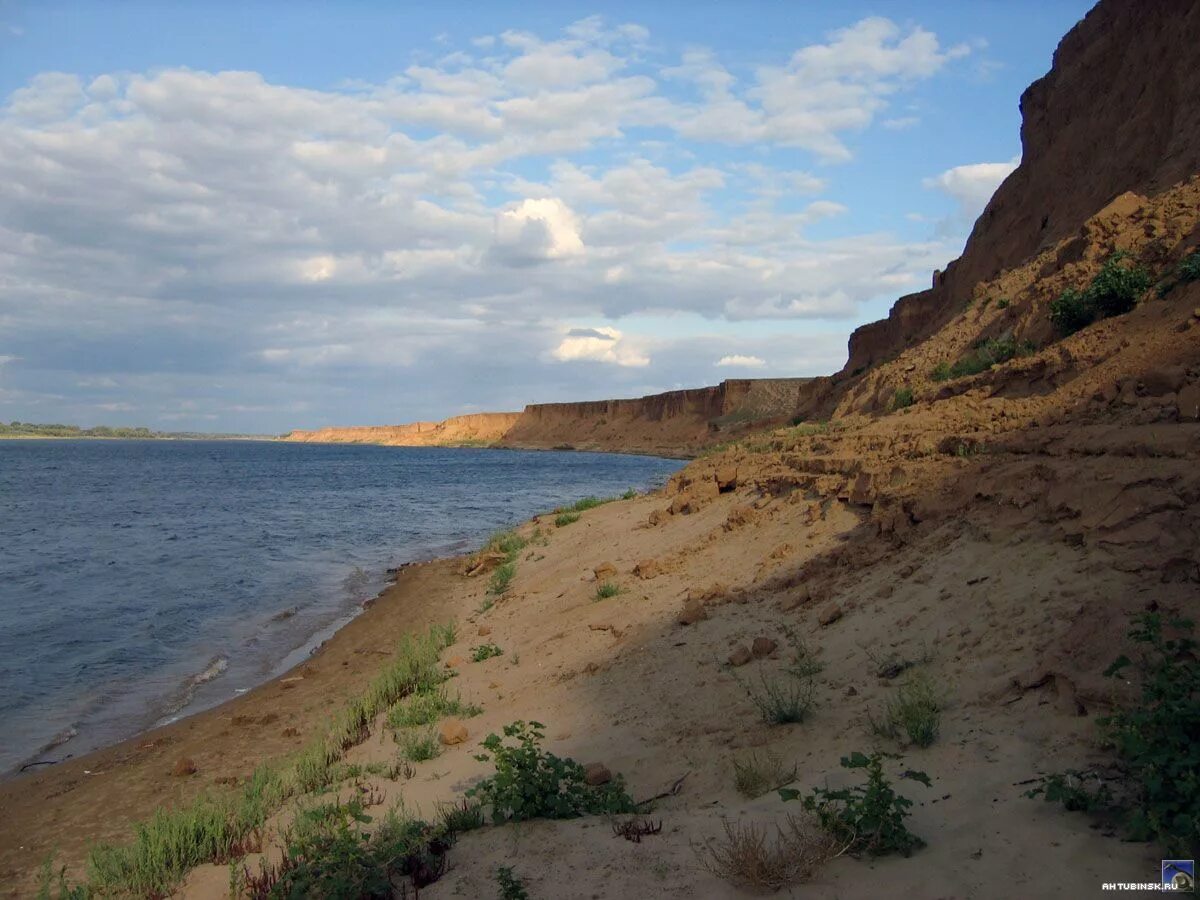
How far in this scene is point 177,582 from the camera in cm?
1839

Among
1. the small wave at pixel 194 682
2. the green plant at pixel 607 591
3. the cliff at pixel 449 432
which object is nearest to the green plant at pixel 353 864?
the green plant at pixel 607 591

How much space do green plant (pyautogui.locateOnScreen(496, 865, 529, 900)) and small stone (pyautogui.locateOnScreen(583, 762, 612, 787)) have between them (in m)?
1.40

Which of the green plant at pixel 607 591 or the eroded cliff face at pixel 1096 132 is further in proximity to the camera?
the eroded cliff face at pixel 1096 132

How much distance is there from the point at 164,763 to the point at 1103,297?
13.2m

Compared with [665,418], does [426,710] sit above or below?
below

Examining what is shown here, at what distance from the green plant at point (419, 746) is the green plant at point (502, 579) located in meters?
6.65

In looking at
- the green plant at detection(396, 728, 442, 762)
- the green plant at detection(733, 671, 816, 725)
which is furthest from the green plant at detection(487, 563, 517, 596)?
the green plant at detection(733, 671, 816, 725)

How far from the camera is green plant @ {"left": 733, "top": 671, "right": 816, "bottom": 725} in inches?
221

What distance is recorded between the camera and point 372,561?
70.8ft

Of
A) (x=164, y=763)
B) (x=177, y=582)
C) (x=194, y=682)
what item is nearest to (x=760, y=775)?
(x=164, y=763)

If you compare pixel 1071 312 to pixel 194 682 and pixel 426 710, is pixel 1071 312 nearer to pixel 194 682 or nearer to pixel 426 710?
pixel 426 710

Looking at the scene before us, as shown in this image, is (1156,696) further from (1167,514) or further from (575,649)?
(575,649)

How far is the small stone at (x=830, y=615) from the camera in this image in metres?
7.14

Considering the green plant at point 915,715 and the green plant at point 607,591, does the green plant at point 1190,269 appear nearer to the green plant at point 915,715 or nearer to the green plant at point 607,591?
the green plant at point 915,715
